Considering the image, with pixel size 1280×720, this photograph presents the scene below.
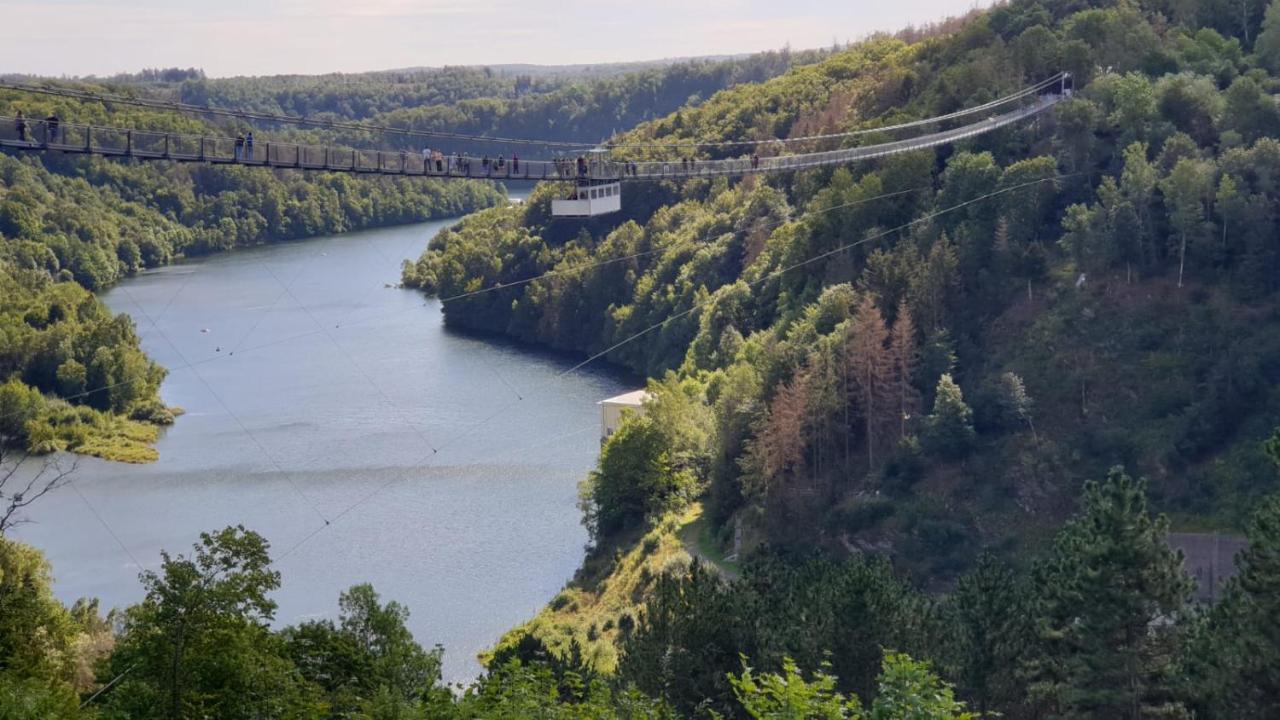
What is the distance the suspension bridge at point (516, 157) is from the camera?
93.4ft

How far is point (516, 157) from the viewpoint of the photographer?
3538 cm

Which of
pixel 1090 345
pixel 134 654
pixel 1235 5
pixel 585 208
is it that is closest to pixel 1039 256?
pixel 1090 345

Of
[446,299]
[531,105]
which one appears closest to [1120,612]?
[446,299]

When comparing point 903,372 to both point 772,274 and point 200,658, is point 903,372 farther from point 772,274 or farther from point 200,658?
point 200,658

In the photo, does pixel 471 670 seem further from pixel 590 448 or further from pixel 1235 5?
pixel 1235 5

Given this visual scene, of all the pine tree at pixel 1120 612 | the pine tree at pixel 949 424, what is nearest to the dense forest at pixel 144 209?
the pine tree at pixel 949 424

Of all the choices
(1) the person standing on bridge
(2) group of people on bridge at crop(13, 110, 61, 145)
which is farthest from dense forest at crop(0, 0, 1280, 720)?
(1) the person standing on bridge

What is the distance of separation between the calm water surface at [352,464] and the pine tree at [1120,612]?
49.0 feet

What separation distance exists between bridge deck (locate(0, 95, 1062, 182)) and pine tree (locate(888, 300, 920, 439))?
6.87m

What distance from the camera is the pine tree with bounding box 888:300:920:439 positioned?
38938mm

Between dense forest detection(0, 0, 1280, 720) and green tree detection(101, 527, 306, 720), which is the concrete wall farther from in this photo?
green tree detection(101, 527, 306, 720)

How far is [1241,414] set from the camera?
35219mm

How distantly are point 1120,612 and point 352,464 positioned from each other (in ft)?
101

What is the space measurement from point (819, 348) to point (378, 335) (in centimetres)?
3233
